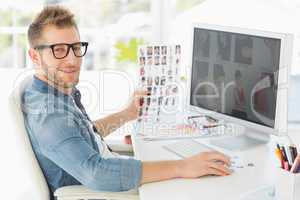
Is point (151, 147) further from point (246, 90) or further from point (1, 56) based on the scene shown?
point (1, 56)

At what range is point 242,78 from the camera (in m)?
1.77

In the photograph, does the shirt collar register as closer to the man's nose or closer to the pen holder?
the man's nose

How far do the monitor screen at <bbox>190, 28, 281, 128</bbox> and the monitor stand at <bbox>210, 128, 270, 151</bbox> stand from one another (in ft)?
0.37

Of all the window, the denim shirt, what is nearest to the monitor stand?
the denim shirt

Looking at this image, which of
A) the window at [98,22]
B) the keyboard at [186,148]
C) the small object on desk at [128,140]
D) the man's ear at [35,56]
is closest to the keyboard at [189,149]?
the keyboard at [186,148]

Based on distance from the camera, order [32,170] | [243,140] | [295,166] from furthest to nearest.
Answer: [243,140] < [32,170] < [295,166]

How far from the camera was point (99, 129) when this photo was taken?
2.11m

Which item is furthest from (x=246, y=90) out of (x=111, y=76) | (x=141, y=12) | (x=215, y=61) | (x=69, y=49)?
(x=111, y=76)

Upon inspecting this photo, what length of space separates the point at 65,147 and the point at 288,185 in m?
0.66

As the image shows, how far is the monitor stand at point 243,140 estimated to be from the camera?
6.04 ft

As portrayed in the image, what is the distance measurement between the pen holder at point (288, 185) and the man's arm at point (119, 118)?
0.86 m

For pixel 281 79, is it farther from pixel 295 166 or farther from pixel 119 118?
pixel 119 118

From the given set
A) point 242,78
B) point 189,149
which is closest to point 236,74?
point 242,78

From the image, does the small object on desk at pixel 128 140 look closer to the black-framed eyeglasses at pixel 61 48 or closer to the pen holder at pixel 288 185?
the black-framed eyeglasses at pixel 61 48
